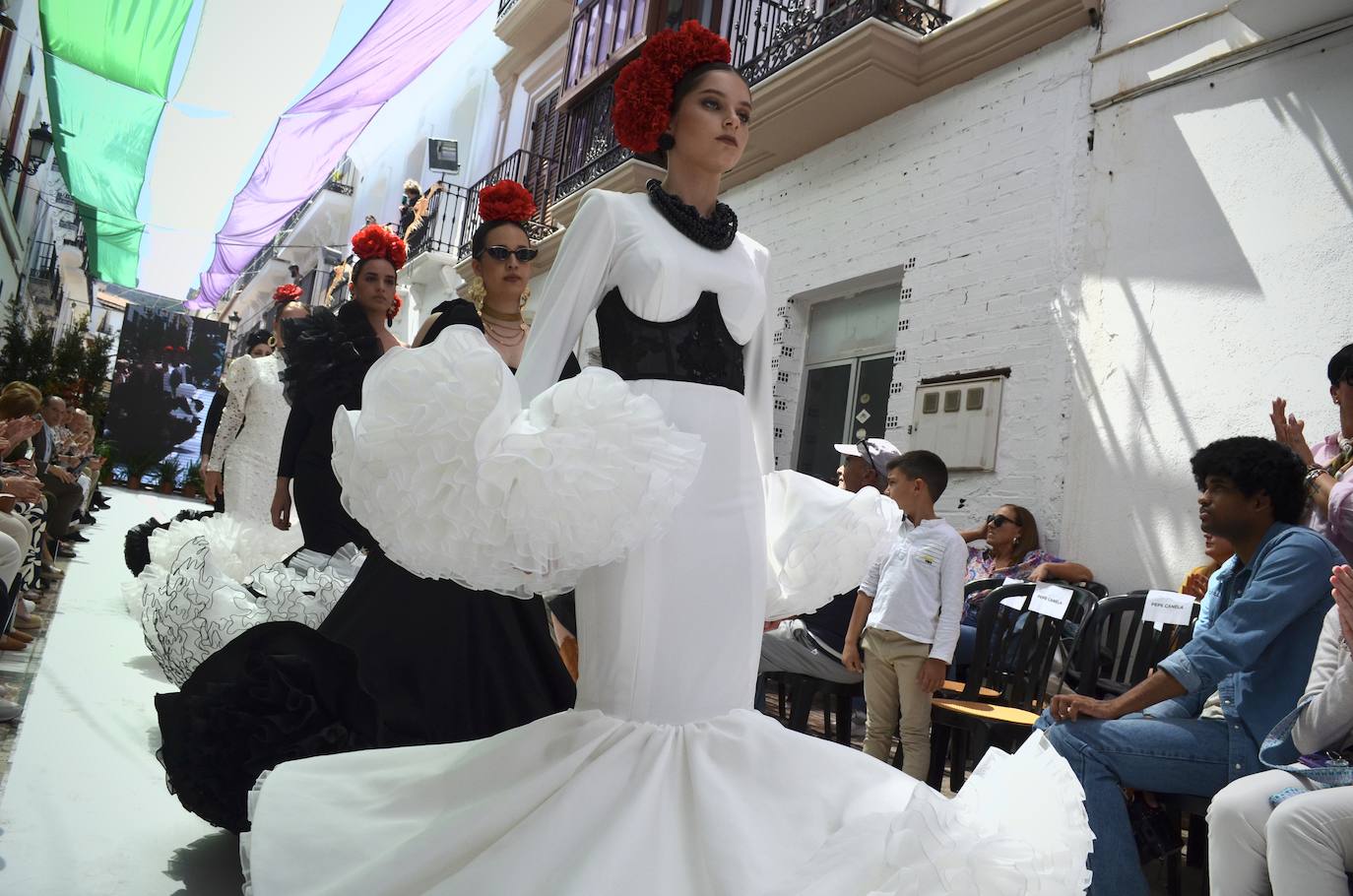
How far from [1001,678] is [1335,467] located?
1544mm

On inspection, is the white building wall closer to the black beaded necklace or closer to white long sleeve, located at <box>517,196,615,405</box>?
the black beaded necklace

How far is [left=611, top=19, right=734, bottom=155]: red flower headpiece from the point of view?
2365mm

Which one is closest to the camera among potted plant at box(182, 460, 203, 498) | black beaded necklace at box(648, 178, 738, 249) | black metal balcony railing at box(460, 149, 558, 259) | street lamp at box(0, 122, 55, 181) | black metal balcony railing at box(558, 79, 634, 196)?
black beaded necklace at box(648, 178, 738, 249)

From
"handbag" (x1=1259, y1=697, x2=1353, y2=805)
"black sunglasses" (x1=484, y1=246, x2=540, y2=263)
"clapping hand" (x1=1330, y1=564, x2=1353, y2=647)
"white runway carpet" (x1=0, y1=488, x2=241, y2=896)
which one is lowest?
"white runway carpet" (x1=0, y1=488, x2=241, y2=896)

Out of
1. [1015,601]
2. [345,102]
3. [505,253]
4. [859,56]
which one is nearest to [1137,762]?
[1015,601]

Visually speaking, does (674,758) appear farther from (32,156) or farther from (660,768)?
(32,156)

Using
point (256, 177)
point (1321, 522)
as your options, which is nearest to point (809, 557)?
point (1321, 522)

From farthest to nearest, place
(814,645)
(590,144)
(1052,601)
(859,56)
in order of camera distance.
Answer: (590,144)
(859,56)
(814,645)
(1052,601)

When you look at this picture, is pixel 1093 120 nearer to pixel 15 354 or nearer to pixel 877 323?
pixel 877 323

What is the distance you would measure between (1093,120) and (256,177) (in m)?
10.7

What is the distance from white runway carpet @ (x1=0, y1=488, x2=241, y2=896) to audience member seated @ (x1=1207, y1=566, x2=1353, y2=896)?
7.59 feet

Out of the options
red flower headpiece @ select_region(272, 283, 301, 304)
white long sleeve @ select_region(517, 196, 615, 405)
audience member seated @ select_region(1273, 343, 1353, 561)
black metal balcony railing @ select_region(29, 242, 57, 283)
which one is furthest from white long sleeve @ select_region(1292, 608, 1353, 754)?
black metal balcony railing @ select_region(29, 242, 57, 283)

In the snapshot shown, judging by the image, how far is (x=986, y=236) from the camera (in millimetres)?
6742

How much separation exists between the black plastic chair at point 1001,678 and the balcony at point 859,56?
13.1 feet
